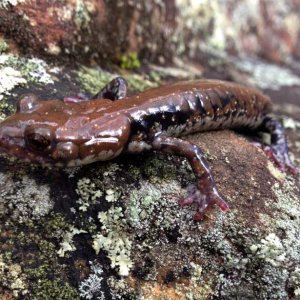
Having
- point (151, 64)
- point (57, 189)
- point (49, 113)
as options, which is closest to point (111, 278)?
point (57, 189)

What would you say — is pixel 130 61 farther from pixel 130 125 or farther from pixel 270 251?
pixel 270 251

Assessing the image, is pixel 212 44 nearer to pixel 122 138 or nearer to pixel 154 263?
pixel 122 138

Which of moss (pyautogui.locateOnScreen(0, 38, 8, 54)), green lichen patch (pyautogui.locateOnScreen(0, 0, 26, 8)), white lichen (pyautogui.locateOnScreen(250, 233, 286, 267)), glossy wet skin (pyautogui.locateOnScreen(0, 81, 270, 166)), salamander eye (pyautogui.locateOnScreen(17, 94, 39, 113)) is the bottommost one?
white lichen (pyautogui.locateOnScreen(250, 233, 286, 267))

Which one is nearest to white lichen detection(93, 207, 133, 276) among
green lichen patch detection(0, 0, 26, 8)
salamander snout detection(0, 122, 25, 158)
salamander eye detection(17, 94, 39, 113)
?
salamander snout detection(0, 122, 25, 158)

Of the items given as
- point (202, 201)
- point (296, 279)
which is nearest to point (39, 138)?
point (202, 201)

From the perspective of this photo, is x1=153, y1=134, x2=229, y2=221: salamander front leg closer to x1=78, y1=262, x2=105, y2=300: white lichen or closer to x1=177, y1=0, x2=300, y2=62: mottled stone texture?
x1=78, y1=262, x2=105, y2=300: white lichen

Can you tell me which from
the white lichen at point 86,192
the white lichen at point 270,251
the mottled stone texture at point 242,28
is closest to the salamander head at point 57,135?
the white lichen at point 86,192
